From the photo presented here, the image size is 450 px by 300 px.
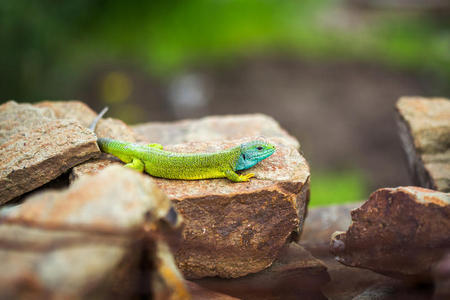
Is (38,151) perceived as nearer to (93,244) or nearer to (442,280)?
(93,244)

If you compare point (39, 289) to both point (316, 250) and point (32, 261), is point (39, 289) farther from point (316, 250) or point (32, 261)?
point (316, 250)

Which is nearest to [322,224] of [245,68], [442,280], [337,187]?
[442,280]

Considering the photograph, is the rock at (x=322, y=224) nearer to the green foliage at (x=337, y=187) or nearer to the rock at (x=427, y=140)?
the rock at (x=427, y=140)

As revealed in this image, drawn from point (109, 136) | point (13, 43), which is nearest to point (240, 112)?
point (13, 43)

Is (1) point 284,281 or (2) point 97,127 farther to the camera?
(2) point 97,127

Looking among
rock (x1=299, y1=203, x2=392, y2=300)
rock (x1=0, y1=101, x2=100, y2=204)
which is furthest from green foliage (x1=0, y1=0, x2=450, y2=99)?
rock (x1=299, y1=203, x2=392, y2=300)

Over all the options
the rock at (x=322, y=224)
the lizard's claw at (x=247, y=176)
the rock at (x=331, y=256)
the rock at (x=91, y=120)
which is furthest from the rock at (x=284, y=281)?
the rock at (x=91, y=120)

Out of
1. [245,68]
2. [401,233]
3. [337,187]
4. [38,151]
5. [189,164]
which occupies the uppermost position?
[38,151]
